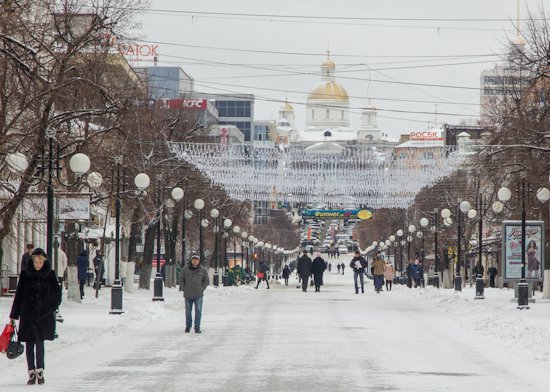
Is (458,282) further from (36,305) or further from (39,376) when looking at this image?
(39,376)

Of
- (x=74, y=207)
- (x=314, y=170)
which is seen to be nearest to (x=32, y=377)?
(x=74, y=207)

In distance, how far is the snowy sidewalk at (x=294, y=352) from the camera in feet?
56.6

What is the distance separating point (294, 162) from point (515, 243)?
13646mm

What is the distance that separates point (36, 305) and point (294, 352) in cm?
540

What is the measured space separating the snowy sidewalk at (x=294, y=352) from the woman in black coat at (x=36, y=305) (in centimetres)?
48

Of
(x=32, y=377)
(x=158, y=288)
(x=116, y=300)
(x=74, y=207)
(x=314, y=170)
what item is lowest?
(x=32, y=377)

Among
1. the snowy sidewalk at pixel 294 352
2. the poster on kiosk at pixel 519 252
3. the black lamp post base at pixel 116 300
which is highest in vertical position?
the poster on kiosk at pixel 519 252

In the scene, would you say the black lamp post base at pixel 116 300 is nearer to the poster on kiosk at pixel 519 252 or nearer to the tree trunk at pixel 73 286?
the tree trunk at pixel 73 286

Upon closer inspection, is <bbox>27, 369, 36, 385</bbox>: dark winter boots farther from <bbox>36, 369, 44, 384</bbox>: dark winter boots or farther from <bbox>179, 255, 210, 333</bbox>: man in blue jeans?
<bbox>179, 255, 210, 333</bbox>: man in blue jeans

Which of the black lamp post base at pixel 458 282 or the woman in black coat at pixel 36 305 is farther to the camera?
the black lamp post base at pixel 458 282

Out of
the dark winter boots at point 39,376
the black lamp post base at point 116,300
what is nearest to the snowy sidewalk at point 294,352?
the dark winter boots at point 39,376

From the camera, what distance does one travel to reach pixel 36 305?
58.5 ft

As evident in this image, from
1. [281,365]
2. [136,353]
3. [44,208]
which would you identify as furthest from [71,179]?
[281,365]

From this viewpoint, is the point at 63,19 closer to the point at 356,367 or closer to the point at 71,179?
the point at 71,179
